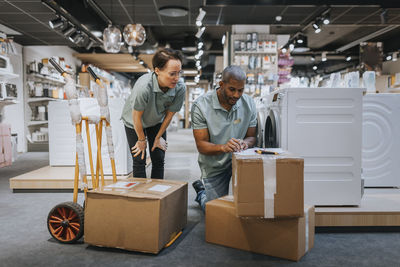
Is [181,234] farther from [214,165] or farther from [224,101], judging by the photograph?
[224,101]

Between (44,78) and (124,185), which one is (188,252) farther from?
(44,78)

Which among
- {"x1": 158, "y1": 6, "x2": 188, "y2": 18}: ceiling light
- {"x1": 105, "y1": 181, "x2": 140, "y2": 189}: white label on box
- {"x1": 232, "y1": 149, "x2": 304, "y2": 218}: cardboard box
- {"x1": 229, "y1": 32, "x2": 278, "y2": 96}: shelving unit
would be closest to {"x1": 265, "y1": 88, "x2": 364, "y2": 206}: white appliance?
{"x1": 232, "y1": 149, "x2": 304, "y2": 218}: cardboard box

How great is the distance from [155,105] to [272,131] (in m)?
0.98

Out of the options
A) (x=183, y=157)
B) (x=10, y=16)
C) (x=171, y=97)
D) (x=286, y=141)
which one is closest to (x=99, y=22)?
(x=10, y=16)

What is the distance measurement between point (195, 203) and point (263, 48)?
4.67 metres

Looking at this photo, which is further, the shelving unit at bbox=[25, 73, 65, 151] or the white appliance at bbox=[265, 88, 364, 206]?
the shelving unit at bbox=[25, 73, 65, 151]

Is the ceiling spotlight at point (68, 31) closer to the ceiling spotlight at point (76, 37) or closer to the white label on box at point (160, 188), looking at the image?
the ceiling spotlight at point (76, 37)

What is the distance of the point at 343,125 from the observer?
2.31 meters

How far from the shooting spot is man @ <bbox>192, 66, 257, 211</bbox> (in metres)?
2.32

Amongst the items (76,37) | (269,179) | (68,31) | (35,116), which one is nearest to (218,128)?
(269,179)

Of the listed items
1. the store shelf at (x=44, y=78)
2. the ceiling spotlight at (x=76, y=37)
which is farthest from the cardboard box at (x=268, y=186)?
the store shelf at (x=44, y=78)

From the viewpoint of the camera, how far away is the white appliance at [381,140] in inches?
114

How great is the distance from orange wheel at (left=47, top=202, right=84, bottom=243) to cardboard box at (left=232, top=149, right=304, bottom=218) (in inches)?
40.9

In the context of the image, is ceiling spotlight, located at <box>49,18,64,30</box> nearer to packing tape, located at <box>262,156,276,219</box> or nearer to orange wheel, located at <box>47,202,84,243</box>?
orange wheel, located at <box>47,202,84,243</box>
